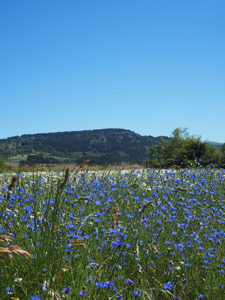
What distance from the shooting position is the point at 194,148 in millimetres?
25750

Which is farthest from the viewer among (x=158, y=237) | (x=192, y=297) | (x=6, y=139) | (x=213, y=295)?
(x=6, y=139)

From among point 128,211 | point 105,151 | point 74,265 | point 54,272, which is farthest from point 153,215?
point 105,151

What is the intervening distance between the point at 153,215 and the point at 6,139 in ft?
640

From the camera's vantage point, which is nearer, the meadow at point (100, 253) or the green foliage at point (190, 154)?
the meadow at point (100, 253)

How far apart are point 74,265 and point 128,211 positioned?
7.36 feet

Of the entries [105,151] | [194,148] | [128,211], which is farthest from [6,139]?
[128,211]

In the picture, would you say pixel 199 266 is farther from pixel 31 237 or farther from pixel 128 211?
pixel 31 237

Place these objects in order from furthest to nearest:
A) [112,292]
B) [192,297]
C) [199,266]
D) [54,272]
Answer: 1. [199,266]
2. [192,297]
3. [112,292]
4. [54,272]

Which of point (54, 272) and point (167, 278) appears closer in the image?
point (54, 272)

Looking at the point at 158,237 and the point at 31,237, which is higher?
the point at 31,237

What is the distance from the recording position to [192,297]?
10.8ft

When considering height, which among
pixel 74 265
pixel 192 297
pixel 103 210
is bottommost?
pixel 192 297

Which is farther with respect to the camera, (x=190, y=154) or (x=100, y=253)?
(x=190, y=154)

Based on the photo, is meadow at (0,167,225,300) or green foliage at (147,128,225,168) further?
green foliage at (147,128,225,168)
